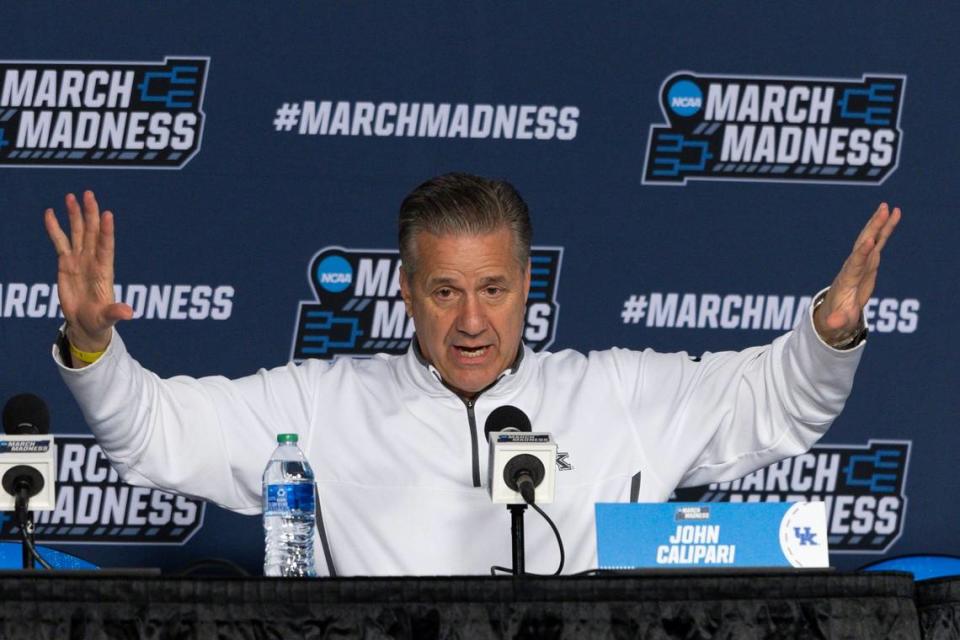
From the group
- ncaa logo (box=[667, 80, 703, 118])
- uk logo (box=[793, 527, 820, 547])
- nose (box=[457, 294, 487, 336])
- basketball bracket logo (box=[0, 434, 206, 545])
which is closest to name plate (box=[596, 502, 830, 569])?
uk logo (box=[793, 527, 820, 547])

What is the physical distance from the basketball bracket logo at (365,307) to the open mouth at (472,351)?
4.58 ft

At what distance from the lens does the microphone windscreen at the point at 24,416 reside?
246 centimetres

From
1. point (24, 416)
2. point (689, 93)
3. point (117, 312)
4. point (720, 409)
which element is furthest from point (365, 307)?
point (117, 312)

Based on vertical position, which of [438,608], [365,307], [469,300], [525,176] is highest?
[525,176]

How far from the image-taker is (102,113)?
14.0 ft

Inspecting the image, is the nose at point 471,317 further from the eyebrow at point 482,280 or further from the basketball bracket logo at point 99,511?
the basketball bracket logo at point 99,511

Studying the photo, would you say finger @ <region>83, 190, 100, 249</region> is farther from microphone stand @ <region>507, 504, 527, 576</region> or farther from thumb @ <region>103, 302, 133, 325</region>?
microphone stand @ <region>507, 504, 527, 576</region>

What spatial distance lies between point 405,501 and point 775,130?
2119 mm

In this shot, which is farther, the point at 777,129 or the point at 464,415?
the point at 777,129

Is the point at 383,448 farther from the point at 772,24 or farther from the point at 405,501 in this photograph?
the point at 772,24

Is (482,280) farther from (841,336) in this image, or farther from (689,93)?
(689,93)

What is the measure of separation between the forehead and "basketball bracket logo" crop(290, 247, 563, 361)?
139cm

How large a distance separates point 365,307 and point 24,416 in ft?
6.13

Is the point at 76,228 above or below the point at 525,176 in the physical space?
below
